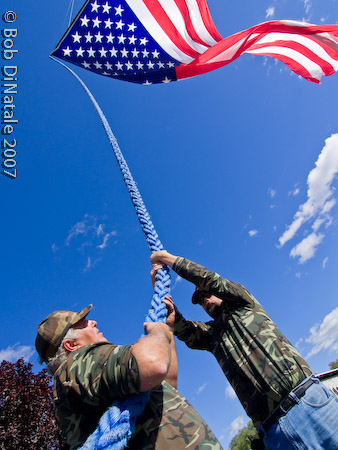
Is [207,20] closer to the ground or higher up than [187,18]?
closer to the ground

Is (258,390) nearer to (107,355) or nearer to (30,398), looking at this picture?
(107,355)

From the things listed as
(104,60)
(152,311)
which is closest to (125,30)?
(104,60)

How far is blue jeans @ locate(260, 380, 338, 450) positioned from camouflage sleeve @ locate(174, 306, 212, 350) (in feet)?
3.24

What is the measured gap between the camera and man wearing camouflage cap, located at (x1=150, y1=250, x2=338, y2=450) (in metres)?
1.93

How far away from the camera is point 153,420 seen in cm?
142

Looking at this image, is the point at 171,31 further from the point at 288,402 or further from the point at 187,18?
the point at 288,402

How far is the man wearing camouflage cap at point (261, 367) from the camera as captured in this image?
6.34 feet

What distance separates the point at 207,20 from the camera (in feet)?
Result: 17.5

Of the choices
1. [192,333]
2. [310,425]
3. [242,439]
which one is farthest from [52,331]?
[242,439]

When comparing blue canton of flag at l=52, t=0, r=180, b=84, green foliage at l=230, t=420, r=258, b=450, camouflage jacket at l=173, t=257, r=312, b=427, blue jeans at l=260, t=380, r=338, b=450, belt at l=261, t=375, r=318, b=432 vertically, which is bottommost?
green foliage at l=230, t=420, r=258, b=450

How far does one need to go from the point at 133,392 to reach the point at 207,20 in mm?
6231

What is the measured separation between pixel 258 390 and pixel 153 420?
3.42 feet

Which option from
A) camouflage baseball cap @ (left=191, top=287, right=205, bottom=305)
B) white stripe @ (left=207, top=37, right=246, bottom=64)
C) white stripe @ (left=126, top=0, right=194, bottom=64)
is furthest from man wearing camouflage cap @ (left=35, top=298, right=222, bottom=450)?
white stripe @ (left=126, top=0, right=194, bottom=64)

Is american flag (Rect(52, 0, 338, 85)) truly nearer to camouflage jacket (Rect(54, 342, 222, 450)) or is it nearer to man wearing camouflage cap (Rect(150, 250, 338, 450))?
man wearing camouflage cap (Rect(150, 250, 338, 450))
